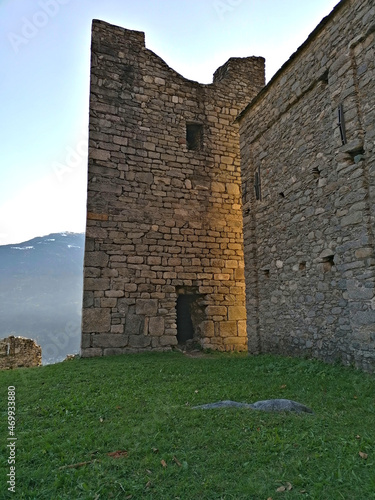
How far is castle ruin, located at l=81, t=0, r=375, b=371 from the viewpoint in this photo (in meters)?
5.64

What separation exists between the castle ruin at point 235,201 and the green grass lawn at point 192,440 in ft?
5.71

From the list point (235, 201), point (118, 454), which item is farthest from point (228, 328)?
point (118, 454)

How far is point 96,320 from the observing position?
8086 mm

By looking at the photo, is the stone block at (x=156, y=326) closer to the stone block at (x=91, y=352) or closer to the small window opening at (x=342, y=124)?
the stone block at (x=91, y=352)

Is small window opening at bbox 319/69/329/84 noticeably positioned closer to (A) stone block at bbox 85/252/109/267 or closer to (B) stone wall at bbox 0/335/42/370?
(A) stone block at bbox 85/252/109/267

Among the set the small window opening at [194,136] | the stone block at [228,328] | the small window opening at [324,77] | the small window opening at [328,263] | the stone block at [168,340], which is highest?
the small window opening at [194,136]

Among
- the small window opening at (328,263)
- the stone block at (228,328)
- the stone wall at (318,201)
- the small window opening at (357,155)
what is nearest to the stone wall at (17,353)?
the stone block at (228,328)

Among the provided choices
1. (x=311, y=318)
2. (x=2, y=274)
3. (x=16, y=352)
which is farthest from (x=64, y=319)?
(x=311, y=318)

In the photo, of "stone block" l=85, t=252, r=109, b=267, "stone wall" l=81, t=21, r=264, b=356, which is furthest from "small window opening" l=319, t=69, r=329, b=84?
"stone block" l=85, t=252, r=109, b=267

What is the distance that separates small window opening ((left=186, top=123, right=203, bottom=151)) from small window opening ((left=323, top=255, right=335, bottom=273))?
17.9 ft

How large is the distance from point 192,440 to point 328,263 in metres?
4.18

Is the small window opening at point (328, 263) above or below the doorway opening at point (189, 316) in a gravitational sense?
above

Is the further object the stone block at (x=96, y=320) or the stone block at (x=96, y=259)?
the stone block at (x=96, y=259)

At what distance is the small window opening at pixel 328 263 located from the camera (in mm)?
6082
